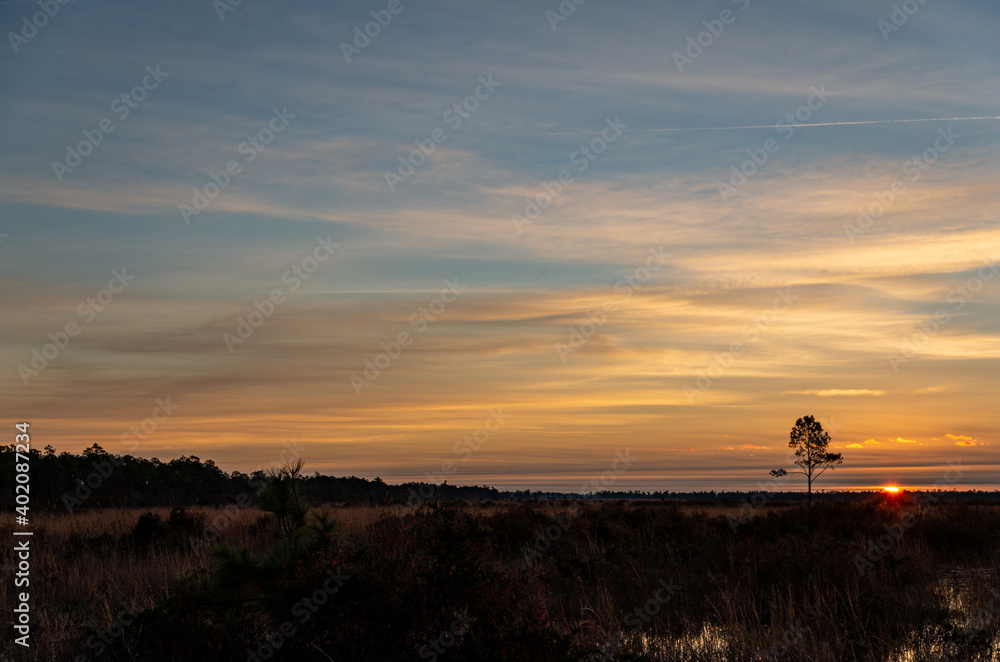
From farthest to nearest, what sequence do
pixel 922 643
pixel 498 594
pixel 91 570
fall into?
pixel 91 570
pixel 922 643
pixel 498 594

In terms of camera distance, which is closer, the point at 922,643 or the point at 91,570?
the point at 922,643

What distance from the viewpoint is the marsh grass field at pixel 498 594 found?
243 inches

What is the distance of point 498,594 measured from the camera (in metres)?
6.15

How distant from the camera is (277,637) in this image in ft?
22.0

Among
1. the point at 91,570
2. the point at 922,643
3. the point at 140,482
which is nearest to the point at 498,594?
the point at 922,643

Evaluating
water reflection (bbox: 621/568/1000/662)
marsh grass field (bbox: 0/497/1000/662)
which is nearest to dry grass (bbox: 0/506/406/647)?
marsh grass field (bbox: 0/497/1000/662)

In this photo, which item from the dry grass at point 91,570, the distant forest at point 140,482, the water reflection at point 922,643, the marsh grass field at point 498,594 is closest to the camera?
the marsh grass field at point 498,594

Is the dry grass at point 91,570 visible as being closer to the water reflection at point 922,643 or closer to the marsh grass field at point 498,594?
the marsh grass field at point 498,594

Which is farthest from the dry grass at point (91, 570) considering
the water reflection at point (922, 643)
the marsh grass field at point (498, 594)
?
the water reflection at point (922, 643)

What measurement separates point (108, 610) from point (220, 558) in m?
3.60

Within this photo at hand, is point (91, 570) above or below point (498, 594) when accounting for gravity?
below

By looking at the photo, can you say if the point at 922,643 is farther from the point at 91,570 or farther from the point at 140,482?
the point at 140,482

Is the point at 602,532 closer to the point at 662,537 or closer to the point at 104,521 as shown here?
the point at 662,537

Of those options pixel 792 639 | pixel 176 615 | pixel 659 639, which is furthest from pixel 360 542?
pixel 792 639
